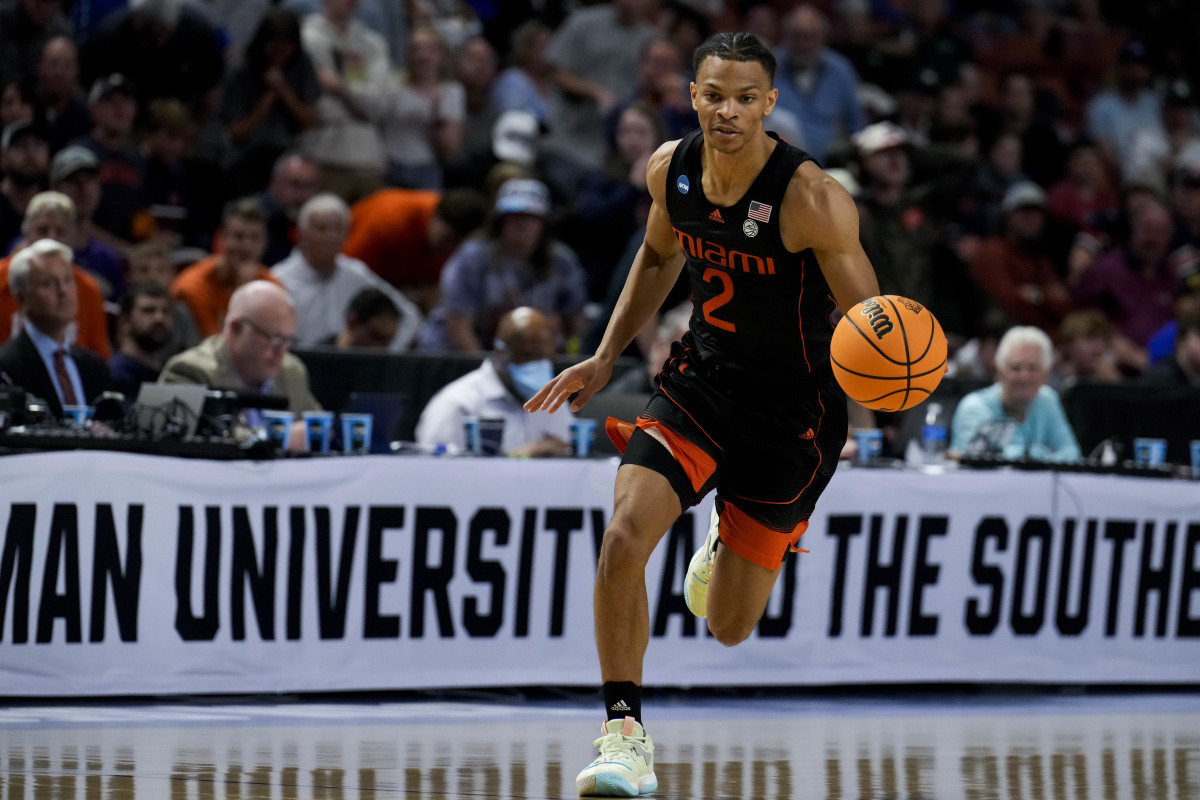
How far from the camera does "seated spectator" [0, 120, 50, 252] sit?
10.3 meters

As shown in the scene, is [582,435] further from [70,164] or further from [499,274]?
[70,164]

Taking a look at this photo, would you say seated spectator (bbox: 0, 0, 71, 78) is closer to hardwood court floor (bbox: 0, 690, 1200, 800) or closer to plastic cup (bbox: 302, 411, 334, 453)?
plastic cup (bbox: 302, 411, 334, 453)

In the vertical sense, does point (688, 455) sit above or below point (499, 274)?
below

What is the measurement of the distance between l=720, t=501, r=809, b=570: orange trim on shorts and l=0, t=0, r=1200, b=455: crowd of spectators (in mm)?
4499

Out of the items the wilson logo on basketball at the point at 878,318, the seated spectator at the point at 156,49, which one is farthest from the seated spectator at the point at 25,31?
the wilson logo on basketball at the point at 878,318

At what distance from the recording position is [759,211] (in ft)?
17.0

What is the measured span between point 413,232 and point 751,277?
6838mm

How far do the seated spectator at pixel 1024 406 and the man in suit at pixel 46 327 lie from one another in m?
4.84

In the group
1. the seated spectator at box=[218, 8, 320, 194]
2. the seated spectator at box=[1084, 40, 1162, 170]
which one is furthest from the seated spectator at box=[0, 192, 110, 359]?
the seated spectator at box=[1084, 40, 1162, 170]

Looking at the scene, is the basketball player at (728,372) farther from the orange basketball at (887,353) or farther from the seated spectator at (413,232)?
the seated spectator at (413,232)

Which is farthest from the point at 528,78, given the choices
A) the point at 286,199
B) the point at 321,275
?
the point at 321,275

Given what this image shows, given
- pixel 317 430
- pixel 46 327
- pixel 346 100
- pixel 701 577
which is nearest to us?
pixel 701 577

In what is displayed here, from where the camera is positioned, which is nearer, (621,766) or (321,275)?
(621,766)

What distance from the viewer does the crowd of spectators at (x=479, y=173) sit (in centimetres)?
1045
